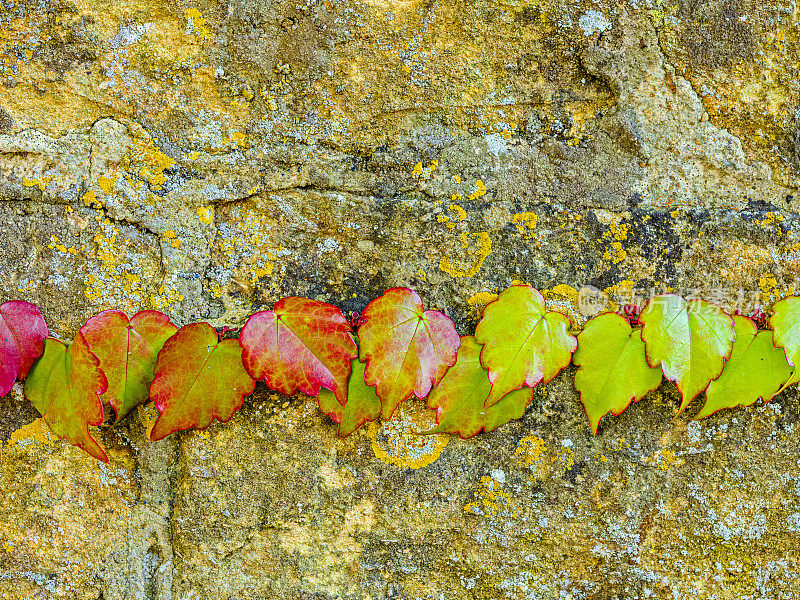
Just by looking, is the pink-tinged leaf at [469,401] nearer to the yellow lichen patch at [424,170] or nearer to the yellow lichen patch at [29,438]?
the yellow lichen patch at [424,170]

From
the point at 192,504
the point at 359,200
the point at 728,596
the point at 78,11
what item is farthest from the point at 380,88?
the point at 728,596

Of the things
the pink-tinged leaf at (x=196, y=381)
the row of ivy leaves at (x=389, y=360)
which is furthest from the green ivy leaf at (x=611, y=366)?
the pink-tinged leaf at (x=196, y=381)

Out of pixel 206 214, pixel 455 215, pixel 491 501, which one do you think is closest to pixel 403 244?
pixel 455 215

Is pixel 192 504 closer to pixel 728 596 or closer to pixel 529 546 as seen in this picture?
pixel 529 546

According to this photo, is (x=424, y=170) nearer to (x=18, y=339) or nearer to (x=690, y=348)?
(x=690, y=348)

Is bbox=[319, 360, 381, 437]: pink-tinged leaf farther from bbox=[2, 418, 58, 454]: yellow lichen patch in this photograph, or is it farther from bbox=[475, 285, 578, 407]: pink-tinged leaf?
bbox=[2, 418, 58, 454]: yellow lichen patch

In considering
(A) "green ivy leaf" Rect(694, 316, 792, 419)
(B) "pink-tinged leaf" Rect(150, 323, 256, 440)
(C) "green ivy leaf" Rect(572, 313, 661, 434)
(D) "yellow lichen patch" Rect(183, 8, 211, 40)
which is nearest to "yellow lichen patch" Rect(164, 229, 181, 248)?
(B) "pink-tinged leaf" Rect(150, 323, 256, 440)
